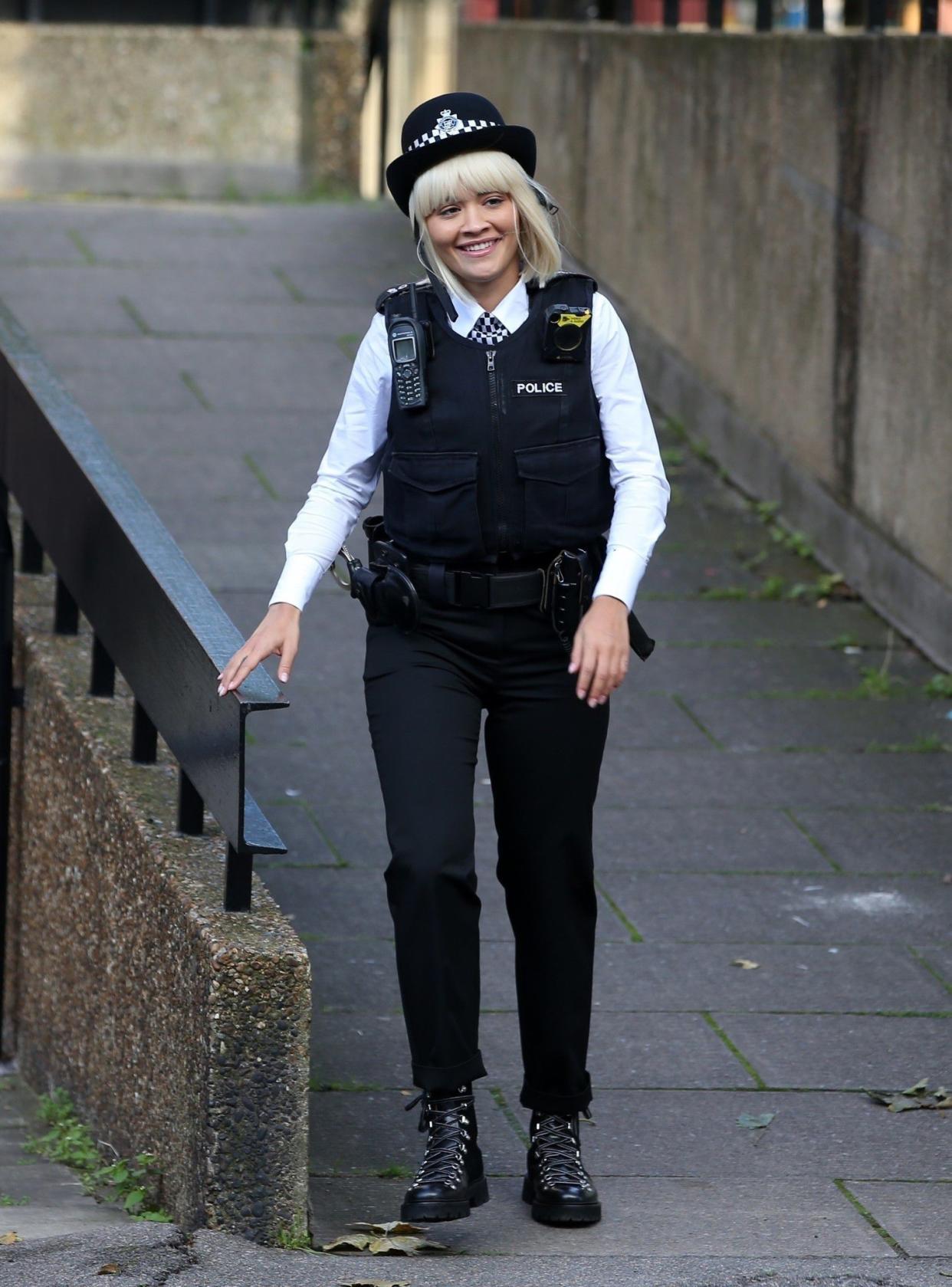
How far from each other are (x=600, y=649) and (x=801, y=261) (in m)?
5.01

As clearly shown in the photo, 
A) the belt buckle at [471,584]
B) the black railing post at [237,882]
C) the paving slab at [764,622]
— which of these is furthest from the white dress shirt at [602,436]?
the paving slab at [764,622]

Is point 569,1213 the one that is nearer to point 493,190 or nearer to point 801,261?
point 493,190

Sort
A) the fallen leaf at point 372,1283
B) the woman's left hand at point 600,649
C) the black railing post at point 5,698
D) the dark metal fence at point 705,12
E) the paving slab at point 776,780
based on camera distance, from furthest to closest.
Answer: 1. the dark metal fence at point 705,12
2. the paving slab at point 776,780
3. the black railing post at point 5,698
4. the woman's left hand at point 600,649
5. the fallen leaf at point 372,1283

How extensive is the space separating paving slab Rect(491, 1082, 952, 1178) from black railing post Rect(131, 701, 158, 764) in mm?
1010

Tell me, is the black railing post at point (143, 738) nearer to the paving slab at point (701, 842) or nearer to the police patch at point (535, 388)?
the police patch at point (535, 388)

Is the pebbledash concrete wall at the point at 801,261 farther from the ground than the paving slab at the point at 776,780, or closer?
farther from the ground

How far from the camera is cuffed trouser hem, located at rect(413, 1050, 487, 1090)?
12.0 ft

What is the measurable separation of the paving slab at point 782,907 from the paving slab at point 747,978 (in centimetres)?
8

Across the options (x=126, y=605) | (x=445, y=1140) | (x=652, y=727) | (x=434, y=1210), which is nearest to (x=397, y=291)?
(x=126, y=605)

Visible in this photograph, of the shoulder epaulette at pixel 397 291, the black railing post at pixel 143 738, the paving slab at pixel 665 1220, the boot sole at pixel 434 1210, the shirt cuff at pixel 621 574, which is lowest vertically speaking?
the paving slab at pixel 665 1220

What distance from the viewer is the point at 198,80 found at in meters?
14.1

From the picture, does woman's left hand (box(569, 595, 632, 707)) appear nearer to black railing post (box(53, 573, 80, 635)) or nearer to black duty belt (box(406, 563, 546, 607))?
black duty belt (box(406, 563, 546, 607))

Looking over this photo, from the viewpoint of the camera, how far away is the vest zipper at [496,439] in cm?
362

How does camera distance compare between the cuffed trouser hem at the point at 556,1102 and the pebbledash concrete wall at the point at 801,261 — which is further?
the pebbledash concrete wall at the point at 801,261
